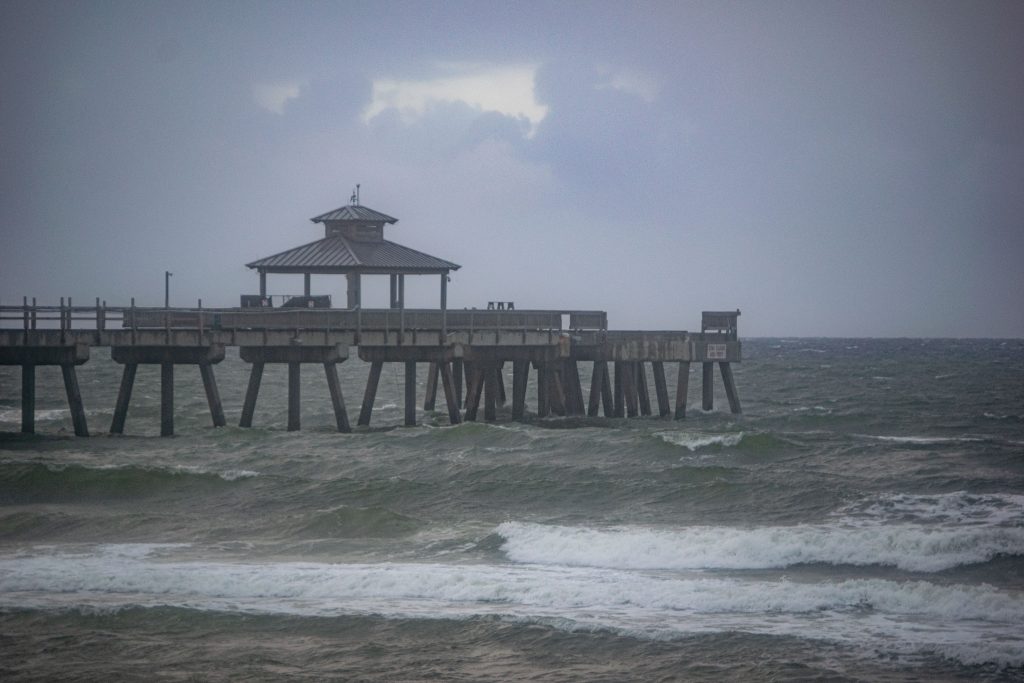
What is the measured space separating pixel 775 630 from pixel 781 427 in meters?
30.1

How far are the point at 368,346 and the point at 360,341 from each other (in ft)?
2.84

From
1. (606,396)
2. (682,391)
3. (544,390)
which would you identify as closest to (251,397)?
(544,390)

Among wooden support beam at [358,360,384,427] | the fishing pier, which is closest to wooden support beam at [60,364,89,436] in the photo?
the fishing pier

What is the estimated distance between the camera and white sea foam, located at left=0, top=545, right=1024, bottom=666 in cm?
1709

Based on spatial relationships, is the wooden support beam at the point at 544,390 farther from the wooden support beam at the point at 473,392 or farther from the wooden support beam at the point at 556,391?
the wooden support beam at the point at 473,392

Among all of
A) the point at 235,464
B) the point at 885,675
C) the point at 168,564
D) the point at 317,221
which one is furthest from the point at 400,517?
the point at 317,221

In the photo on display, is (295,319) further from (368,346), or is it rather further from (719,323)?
(719,323)

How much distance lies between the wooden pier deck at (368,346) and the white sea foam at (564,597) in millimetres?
14094

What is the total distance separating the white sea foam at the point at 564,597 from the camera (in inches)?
673

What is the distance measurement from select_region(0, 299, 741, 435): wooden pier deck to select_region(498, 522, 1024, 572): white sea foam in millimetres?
14346

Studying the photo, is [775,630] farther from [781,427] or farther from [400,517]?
[781,427]

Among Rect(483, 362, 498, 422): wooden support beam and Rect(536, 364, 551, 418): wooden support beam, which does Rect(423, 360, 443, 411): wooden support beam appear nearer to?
Rect(483, 362, 498, 422): wooden support beam

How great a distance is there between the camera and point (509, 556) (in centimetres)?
2181

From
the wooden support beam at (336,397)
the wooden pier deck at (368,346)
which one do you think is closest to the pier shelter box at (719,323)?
the wooden pier deck at (368,346)
